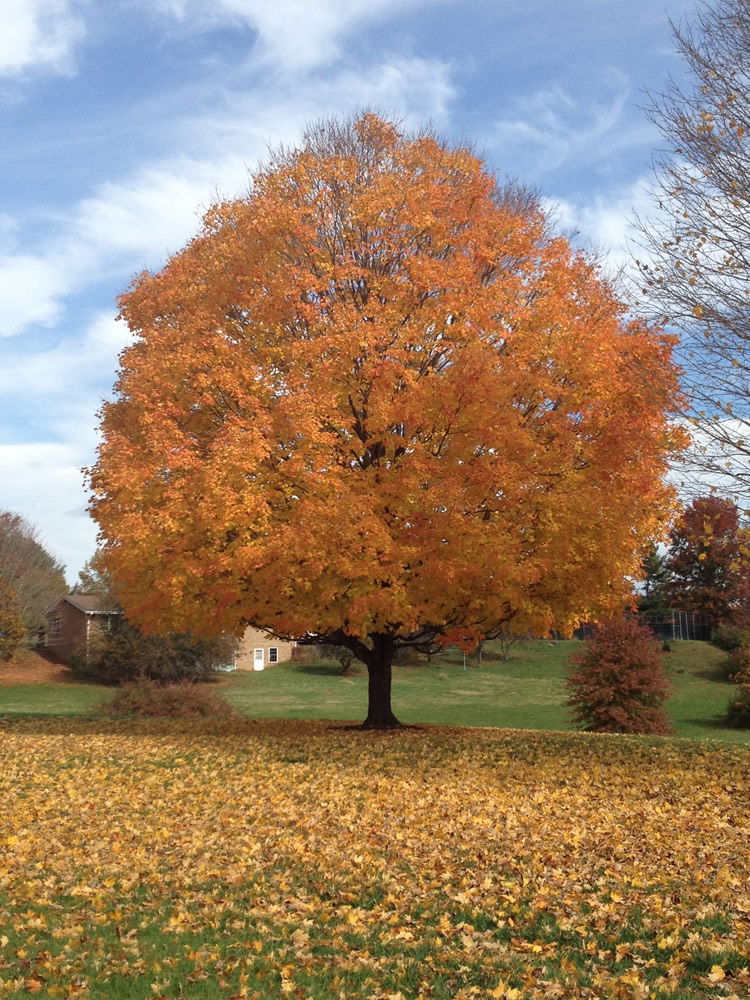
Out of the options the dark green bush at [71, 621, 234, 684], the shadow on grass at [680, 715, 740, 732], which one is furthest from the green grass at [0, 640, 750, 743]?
the dark green bush at [71, 621, 234, 684]

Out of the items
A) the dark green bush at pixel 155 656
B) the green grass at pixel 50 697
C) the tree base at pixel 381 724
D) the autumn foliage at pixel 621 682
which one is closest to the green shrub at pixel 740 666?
the autumn foliage at pixel 621 682

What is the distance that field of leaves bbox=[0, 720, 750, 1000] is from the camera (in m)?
5.81

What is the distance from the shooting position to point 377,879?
26.2ft

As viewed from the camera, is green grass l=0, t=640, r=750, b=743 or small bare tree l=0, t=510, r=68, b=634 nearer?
green grass l=0, t=640, r=750, b=743

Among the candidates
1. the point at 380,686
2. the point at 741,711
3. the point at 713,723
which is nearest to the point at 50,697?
the point at 380,686

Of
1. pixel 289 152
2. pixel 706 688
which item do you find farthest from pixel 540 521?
pixel 706 688

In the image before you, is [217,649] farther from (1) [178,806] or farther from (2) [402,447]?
(1) [178,806]

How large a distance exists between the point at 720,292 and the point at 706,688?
1530 inches

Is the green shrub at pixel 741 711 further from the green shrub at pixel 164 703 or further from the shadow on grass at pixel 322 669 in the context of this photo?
the shadow on grass at pixel 322 669

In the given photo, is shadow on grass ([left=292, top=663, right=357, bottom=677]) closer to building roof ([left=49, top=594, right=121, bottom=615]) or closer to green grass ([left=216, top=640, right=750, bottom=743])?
green grass ([left=216, top=640, right=750, bottom=743])

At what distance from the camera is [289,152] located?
71.1ft

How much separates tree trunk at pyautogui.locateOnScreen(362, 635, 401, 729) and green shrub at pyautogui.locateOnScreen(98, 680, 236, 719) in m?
8.85

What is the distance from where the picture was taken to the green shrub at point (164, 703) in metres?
28.5

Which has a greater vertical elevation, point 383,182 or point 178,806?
point 383,182
